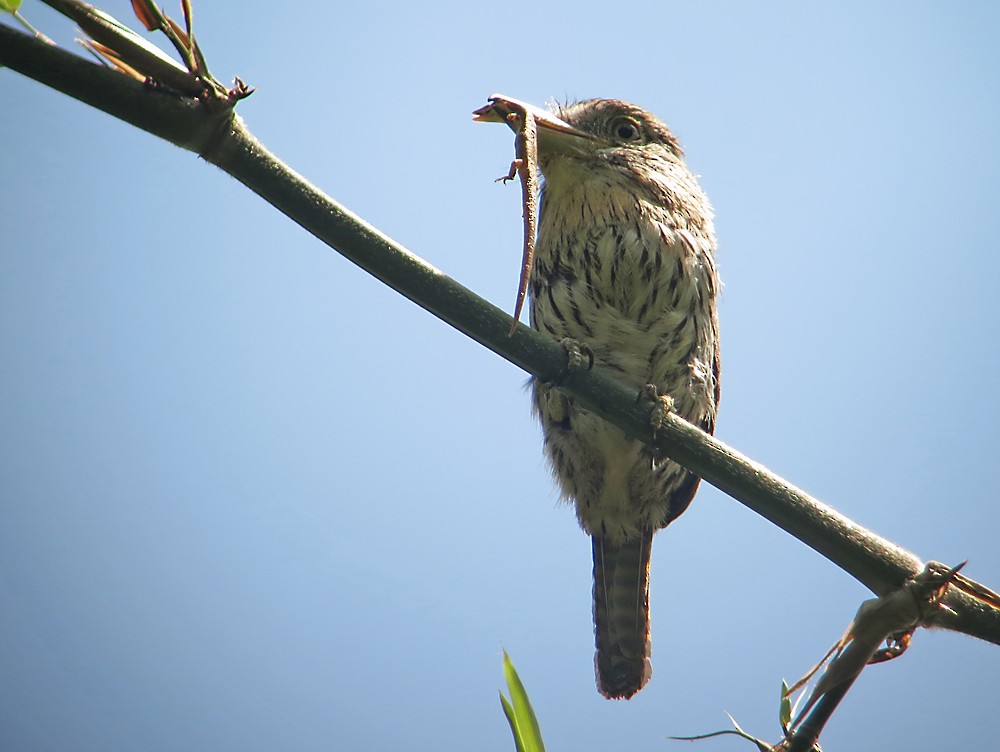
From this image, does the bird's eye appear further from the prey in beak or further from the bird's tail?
the bird's tail

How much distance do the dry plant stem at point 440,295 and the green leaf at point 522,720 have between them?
0.47 metres

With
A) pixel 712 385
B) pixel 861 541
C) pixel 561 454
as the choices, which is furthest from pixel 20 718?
pixel 861 541

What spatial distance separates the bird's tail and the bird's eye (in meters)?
1.47

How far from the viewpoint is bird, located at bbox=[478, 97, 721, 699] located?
2635 millimetres

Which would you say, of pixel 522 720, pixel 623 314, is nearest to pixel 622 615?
pixel 623 314

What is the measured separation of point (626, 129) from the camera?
3.06 m

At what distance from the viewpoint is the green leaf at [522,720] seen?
133 centimetres

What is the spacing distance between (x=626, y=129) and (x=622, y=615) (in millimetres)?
1802

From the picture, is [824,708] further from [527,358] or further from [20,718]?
[20,718]

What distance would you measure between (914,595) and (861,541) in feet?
0.32

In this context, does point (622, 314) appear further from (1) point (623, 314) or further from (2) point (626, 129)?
(2) point (626, 129)

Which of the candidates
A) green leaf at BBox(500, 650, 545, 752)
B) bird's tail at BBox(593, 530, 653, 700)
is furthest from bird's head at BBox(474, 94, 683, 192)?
green leaf at BBox(500, 650, 545, 752)

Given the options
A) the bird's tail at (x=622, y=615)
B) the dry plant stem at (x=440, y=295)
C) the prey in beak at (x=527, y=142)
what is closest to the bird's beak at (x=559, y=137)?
the prey in beak at (x=527, y=142)

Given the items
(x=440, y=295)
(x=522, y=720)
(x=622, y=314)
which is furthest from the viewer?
(x=622, y=314)
